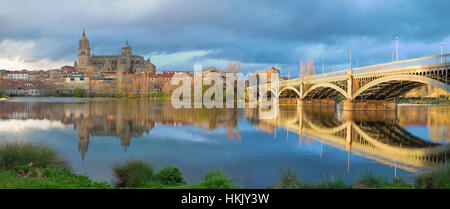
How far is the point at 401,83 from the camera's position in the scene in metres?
32.9

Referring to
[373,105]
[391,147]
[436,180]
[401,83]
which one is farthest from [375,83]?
[436,180]

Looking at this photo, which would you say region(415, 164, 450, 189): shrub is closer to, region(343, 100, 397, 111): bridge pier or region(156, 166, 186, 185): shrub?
A: region(156, 166, 186, 185): shrub

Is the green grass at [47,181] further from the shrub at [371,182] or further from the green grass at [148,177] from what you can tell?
the shrub at [371,182]

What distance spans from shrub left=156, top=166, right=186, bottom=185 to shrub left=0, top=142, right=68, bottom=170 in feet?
10.00

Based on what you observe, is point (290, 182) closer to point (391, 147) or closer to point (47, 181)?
point (47, 181)

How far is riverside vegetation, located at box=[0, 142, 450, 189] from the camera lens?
6633 millimetres

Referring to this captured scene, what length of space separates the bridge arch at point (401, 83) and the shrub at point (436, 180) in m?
21.0

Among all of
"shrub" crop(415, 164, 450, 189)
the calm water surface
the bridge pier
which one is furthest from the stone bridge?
"shrub" crop(415, 164, 450, 189)

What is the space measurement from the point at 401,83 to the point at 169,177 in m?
32.3

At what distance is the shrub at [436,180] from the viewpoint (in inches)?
259

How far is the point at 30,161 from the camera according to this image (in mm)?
8094

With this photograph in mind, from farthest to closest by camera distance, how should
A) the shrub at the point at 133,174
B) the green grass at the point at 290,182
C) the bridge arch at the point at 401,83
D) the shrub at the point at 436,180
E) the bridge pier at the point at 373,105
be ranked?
the bridge pier at the point at 373,105 < the bridge arch at the point at 401,83 < the shrub at the point at 133,174 < the green grass at the point at 290,182 < the shrub at the point at 436,180

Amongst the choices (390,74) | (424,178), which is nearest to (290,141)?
(424,178)

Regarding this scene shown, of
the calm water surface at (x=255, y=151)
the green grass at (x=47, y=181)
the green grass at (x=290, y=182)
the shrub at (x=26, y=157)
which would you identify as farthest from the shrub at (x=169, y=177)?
the shrub at (x=26, y=157)
